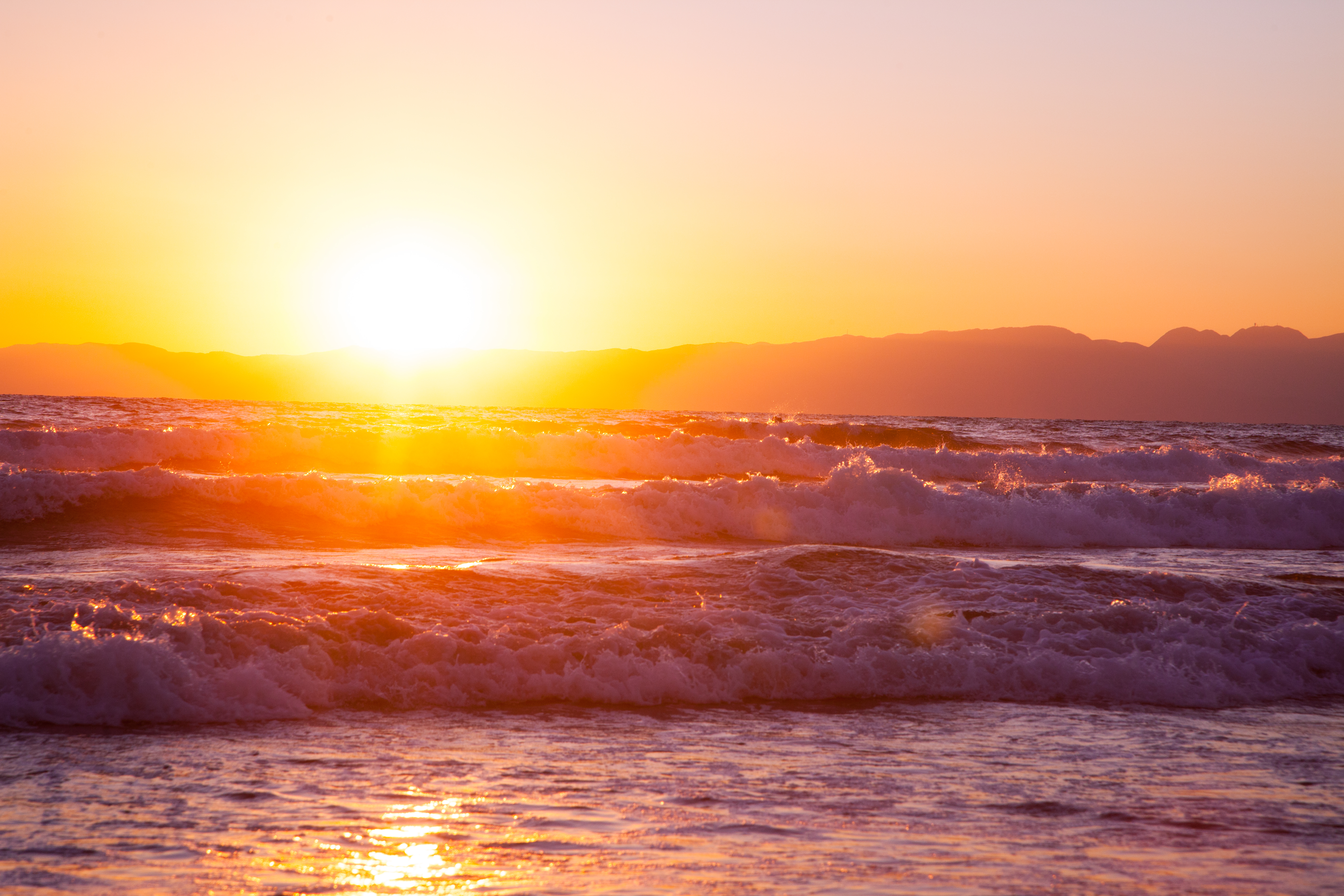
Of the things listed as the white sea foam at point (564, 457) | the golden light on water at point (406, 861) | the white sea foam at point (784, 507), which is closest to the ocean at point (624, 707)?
the golden light on water at point (406, 861)

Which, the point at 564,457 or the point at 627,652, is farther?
the point at 564,457

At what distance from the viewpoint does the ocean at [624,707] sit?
399 cm

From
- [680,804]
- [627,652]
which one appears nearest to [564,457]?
[627,652]

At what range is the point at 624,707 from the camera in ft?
21.4

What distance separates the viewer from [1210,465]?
1174 inches

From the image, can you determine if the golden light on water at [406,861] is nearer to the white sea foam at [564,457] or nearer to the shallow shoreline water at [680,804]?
the shallow shoreline water at [680,804]

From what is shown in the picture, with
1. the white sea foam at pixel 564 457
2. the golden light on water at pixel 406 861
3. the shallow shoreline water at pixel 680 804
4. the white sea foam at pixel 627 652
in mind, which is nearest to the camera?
the golden light on water at pixel 406 861

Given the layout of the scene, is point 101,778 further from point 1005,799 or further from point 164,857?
point 1005,799

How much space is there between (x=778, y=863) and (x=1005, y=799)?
1422 millimetres

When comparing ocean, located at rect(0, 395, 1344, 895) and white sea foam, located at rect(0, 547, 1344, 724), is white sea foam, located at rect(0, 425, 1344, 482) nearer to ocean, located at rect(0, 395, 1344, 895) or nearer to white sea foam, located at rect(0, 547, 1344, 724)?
ocean, located at rect(0, 395, 1344, 895)

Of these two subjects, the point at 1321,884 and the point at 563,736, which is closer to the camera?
the point at 1321,884

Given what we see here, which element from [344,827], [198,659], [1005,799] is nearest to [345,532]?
[198,659]

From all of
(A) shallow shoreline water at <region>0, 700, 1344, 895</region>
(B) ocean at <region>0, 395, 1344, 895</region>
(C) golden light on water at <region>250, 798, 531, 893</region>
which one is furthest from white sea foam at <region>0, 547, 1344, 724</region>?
(C) golden light on water at <region>250, 798, 531, 893</region>

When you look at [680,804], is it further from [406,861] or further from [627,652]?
[627,652]
